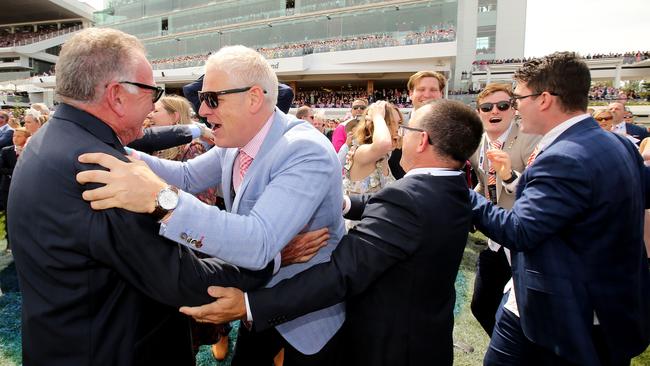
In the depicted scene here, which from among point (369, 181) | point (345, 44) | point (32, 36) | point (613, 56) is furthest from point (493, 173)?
point (32, 36)

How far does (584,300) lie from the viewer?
1.76 meters

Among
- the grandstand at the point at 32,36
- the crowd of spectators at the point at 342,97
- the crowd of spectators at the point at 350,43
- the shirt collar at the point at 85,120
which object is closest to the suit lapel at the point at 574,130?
the shirt collar at the point at 85,120

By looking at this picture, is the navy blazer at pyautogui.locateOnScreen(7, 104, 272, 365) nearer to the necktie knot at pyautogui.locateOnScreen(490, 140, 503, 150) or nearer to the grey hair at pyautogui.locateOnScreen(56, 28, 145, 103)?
the grey hair at pyautogui.locateOnScreen(56, 28, 145, 103)

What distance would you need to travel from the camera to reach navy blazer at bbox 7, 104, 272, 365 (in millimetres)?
1225

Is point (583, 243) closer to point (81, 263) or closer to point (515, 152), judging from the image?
point (515, 152)

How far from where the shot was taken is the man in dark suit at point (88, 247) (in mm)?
1228

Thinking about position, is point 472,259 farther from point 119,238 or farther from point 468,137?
point 119,238

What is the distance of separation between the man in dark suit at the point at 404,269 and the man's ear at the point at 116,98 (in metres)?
0.75

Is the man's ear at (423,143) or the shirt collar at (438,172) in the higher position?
the man's ear at (423,143)

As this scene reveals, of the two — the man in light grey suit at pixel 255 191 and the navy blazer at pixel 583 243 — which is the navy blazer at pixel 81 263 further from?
the navy blazer at pixel 583 243

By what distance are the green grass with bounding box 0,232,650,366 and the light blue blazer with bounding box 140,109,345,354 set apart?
1.87 m

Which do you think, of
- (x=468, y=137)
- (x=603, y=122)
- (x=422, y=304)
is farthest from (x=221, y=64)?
(x=603, y=122)

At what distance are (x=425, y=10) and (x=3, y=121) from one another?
104 ft

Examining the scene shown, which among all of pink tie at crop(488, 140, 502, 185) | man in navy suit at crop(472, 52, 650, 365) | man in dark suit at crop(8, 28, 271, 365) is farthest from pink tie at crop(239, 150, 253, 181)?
pink tie at crop(488, 140, 502, 185)
